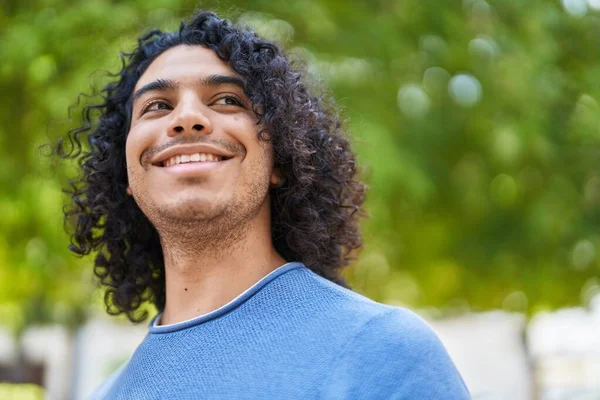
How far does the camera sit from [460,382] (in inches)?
73.4

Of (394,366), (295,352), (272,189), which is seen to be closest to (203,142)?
(272,189)

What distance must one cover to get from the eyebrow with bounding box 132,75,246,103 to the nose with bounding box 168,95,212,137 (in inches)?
3.7

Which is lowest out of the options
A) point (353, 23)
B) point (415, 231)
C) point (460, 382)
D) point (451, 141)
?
point (460, 382)

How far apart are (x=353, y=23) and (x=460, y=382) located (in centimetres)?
307

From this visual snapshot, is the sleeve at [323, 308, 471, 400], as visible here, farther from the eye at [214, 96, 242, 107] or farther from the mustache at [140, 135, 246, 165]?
the eye at [214, 96, 242, 107]

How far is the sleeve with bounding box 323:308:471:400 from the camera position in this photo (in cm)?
178

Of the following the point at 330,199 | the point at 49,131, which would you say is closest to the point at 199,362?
the point at 330,199

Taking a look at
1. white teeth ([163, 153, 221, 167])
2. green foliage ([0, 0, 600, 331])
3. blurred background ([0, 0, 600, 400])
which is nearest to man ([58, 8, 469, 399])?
white teeth ([163, 153, 221, 167])

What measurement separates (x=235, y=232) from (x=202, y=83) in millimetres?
431

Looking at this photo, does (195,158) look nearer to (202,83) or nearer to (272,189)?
(202,83)

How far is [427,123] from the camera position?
4.84 meters

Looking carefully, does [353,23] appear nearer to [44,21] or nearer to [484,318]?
[44,21]

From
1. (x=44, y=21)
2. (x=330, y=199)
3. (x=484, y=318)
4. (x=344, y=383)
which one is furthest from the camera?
(x=484, y=318)

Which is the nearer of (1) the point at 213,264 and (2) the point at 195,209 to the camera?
(2) the point at 195,209
